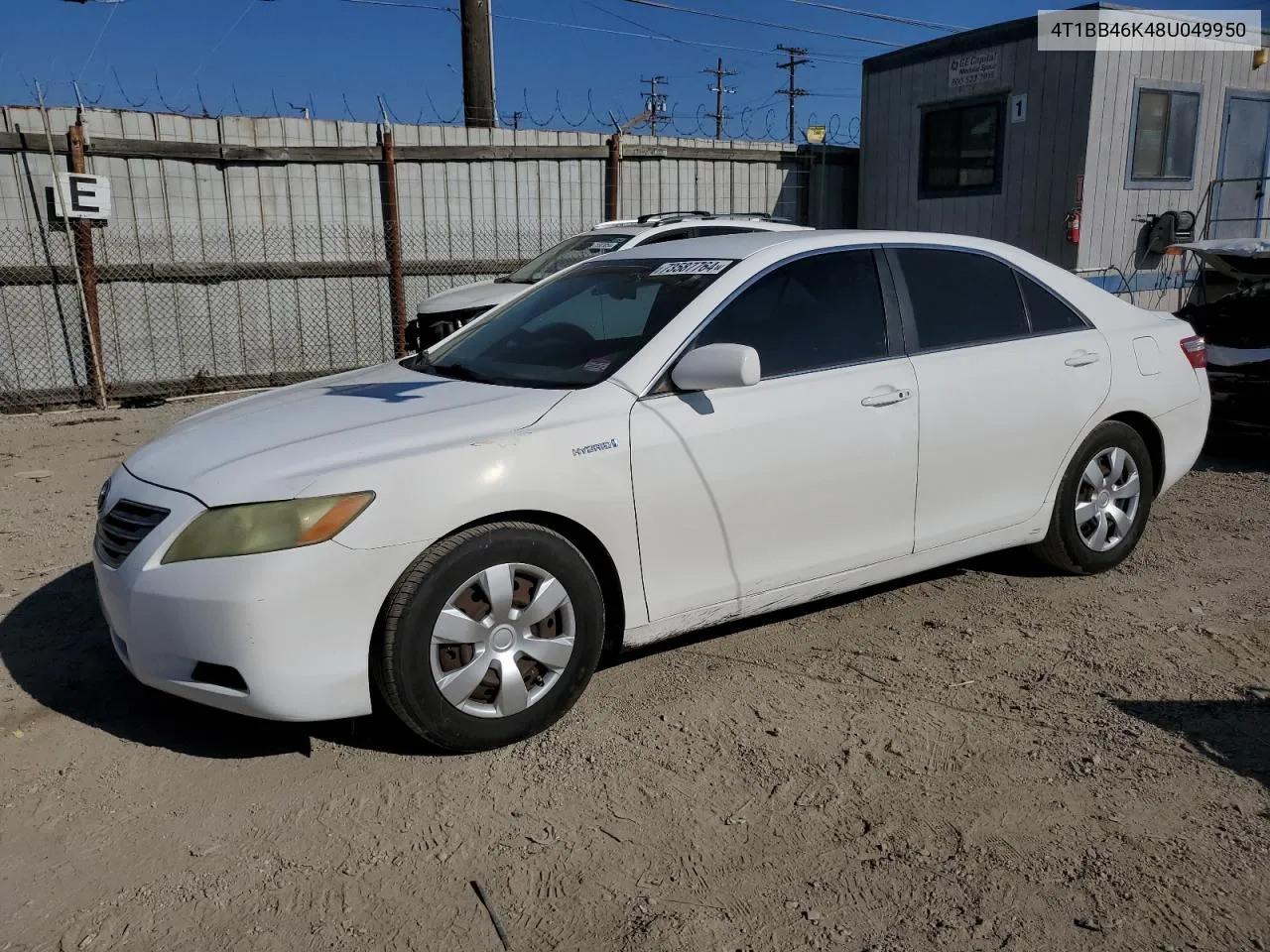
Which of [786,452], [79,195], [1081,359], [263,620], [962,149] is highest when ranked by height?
[962,149]

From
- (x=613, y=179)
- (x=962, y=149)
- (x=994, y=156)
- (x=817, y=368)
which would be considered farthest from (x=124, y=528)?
(x=962, y=149)

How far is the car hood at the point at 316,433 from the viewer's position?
3232mm

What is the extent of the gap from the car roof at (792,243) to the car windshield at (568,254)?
5.11 meters

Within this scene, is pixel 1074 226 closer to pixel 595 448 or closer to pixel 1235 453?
pixel 1235 453

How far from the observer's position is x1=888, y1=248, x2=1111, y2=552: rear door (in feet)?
14.2

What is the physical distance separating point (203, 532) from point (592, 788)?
1391mm

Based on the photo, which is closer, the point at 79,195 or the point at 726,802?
the point at 726,802

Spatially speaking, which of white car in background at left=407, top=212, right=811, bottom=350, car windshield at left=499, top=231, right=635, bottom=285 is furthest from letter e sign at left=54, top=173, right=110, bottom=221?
car windshield at left=499, top=231, right=635, bottom=285

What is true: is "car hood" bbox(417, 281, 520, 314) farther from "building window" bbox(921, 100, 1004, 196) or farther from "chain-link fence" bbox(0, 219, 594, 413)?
"building window" bbox(921, 100, 1004, 196)

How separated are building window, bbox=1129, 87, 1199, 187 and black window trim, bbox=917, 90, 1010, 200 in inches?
53.9

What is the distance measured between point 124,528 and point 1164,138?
1211 centimetres

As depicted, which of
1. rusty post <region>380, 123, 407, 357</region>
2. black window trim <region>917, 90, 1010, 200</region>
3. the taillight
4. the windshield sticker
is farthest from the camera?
black window trim <region>917, 90, 1010, 200</region>

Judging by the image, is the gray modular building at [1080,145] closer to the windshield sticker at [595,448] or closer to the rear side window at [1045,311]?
the rear side window at [1045,311]

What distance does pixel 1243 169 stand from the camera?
12898 millimetres
